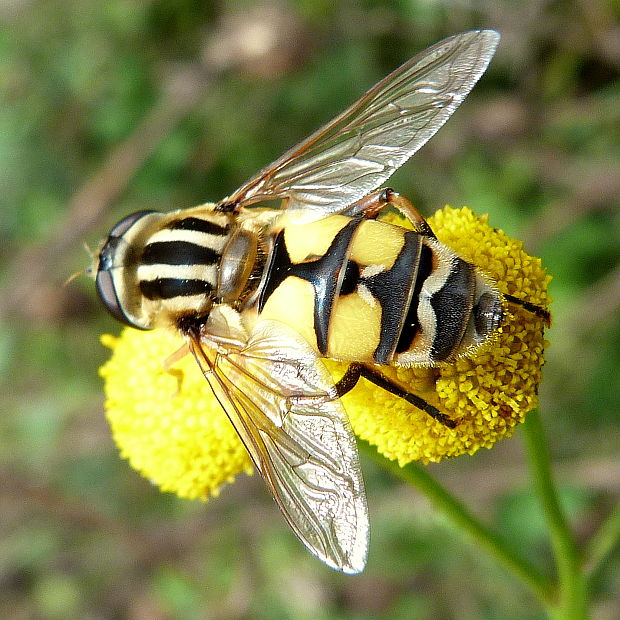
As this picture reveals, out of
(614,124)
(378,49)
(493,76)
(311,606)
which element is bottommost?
(311,606)

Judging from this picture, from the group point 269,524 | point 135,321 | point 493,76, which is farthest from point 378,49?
point 135,321

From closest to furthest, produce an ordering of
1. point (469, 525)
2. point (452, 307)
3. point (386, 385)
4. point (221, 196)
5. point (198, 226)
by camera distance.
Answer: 1. point (452, 307)
2. point (386, 385)
3. point (198, 226)
4. point (469, 525)
5. point (221, 196)

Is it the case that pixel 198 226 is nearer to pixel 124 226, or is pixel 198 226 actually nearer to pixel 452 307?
pixel 124 226

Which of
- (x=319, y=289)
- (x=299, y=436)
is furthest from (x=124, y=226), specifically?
(x=299, y=436)

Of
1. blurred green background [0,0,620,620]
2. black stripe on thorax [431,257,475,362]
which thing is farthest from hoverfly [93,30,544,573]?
blurred green background [0,0,620,620]

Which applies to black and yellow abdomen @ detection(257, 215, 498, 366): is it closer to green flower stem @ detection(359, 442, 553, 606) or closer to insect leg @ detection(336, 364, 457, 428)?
insect leg @ detection(336, 364, 457, 428)

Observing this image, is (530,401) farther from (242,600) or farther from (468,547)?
(242,600)
